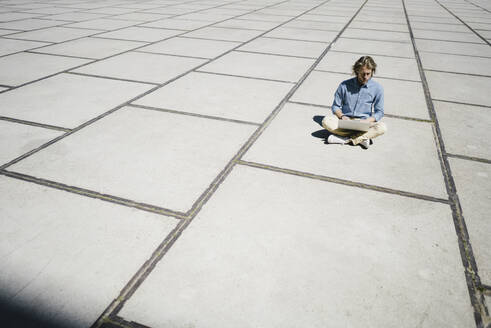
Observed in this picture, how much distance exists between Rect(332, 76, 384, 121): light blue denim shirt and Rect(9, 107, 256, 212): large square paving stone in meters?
0.88

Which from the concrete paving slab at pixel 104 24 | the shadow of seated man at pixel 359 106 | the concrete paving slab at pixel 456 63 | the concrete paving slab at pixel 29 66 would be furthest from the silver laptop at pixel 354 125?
the concrete paving slab at pixel 104 24

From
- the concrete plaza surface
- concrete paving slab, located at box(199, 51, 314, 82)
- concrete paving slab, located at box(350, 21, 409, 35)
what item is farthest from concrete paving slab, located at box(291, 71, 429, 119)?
concrete paving slab, located at box(350, 21, 409, 35)

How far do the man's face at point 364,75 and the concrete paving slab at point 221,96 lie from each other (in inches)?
37.1

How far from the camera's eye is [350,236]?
5.64 feet

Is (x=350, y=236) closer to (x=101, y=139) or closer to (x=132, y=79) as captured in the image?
(x=101, y=139)

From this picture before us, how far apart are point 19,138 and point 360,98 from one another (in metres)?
2.92

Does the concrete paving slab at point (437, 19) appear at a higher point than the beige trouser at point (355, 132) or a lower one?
higher

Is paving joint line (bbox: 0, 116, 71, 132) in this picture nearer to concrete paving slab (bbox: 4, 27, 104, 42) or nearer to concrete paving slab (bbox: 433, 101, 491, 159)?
concrete paving slab (bbox: 433, 101, 491, 159)

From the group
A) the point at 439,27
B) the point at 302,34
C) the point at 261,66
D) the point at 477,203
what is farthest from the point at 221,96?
the point at 439,27

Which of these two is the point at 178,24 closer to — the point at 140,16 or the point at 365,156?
the point at 140,16

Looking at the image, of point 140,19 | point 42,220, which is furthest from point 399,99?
point 140,19

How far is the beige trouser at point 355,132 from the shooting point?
8.38 feet

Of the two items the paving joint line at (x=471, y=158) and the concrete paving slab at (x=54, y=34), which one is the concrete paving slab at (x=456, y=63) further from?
the concrete paving slab at (x=54, y=34)

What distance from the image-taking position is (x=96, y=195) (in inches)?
76.9
